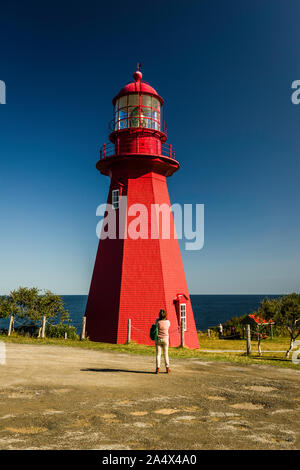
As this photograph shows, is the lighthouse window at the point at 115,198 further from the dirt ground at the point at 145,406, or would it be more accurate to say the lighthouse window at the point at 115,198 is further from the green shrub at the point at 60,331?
the dirt ground at the point at 145,406

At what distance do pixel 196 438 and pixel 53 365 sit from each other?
6.40m

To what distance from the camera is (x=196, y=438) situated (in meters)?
4.57

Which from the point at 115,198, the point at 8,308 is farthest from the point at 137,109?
the point at 8,308

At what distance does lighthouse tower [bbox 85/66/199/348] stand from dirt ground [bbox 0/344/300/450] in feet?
23.7

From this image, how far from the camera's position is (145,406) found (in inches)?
237

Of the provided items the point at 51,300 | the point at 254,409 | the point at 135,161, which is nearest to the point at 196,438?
the point at 254,409

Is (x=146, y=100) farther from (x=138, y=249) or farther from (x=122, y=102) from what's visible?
(x=138, y=249)

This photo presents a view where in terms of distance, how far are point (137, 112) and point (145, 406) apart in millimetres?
16911

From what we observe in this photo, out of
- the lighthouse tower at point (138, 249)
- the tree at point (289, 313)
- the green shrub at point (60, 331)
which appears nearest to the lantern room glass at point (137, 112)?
the lighthouse tower at point (138, 249)

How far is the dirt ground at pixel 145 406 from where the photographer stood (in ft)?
14.8

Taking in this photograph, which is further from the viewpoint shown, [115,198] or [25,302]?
[25,302]

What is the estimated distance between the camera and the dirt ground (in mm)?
4512

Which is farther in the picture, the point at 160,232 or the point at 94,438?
the point at 160,232
